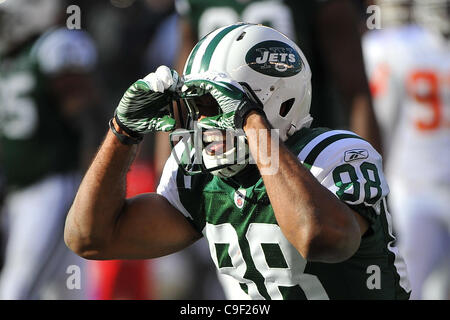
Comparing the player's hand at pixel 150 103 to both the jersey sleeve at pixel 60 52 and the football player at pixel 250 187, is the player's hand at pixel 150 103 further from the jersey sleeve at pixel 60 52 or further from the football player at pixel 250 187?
the jersey sleeve at pixel 60 52

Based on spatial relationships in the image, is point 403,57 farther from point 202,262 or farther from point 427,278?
point 202,262

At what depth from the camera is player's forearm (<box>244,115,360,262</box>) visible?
2.94 metres

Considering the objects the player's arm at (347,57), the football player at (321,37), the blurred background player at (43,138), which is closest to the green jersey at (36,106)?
the blurred background player at (43,138)

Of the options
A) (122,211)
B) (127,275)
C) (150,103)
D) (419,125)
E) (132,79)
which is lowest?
(127,275)

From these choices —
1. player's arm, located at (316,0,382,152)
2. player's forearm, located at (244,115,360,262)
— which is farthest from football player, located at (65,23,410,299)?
player's arm, located at (316,0,382,152)

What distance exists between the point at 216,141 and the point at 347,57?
1808 mm

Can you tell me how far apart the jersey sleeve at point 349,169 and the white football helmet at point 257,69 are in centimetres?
17

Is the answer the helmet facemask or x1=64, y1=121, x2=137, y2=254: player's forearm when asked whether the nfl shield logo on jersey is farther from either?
x1=64, y1=121, x2=137, y2=254: player's forearm

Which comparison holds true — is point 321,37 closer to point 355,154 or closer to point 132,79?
point 355,154

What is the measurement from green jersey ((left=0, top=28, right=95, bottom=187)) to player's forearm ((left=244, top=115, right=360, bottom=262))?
9.42 feet

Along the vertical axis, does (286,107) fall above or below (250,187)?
above

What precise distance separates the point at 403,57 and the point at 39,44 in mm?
2003

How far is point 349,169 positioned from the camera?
310cm

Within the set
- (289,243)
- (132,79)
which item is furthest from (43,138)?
(289,243)
